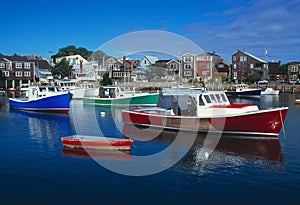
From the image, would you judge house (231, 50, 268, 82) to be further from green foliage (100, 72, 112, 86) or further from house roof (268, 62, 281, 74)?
green foliage (100, 72, 112, 86)

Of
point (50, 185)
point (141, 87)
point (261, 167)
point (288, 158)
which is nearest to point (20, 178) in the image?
point (50, 185)

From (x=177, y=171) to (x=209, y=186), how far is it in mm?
1973

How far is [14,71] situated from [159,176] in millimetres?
79108

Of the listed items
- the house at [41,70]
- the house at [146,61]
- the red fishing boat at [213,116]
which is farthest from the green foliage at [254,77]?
the red fishing boat at [213,116]

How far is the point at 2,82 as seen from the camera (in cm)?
8088

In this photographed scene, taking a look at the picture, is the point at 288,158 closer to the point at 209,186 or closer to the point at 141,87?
the point at 209,186

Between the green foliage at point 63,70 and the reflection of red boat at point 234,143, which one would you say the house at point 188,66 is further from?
the reflection of red boat at point 234,143

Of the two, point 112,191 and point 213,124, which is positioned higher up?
point 213,124

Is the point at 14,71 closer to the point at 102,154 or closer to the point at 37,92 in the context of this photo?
the point at 37,92

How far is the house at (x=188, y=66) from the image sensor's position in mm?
86812

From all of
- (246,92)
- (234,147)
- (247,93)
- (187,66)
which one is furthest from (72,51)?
(234,147)

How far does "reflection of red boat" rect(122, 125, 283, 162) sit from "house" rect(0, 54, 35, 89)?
228 feet

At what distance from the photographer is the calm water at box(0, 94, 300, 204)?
1070cm

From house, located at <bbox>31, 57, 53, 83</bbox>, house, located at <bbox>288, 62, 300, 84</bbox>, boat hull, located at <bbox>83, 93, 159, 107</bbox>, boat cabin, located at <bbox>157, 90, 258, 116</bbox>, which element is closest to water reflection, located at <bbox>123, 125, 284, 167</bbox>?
boat cabin, located at <bbox>157, 90, 258, 116</bbox>
